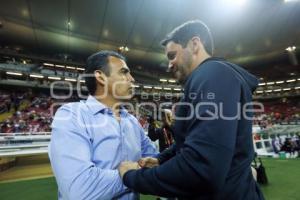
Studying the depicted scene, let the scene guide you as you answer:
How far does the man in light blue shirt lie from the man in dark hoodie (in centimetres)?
16

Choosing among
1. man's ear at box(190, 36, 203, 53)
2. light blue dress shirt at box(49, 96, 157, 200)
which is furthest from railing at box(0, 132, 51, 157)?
man's ear at box(190, 36, 203, 53)

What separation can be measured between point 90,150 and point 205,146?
70 cm

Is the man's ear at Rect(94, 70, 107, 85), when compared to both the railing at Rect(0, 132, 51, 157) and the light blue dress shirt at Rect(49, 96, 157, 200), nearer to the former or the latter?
the light blue dress shirt at Rect(49, 96, 157, 200)

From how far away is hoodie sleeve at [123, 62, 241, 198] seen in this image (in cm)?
87

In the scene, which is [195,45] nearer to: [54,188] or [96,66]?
[96,66]

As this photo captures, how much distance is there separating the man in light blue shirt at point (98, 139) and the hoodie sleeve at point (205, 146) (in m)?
0.26

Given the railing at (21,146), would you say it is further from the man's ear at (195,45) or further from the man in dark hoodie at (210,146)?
the man's ear at (195,45)

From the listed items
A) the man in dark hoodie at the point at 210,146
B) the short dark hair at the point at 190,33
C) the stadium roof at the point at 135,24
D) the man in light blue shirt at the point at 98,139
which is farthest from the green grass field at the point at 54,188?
the stadium roof at the point at 135,24

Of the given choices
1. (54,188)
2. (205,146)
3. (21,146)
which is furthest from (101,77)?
(21,146)

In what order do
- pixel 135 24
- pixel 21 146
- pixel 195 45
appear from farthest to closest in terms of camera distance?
pixel 135 24, pixel 21 146, pixel 195 45

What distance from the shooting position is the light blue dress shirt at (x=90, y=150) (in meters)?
1.12

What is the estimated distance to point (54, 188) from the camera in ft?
19.6

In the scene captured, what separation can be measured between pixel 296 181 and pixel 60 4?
1639 centimetres

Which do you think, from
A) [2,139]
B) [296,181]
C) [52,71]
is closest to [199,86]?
[296,181]
